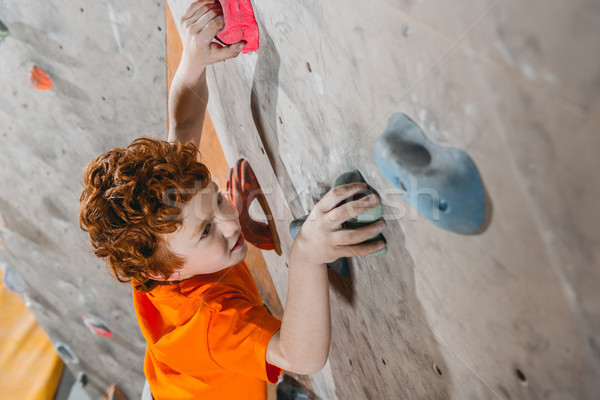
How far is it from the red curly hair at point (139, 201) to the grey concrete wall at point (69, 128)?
609mm

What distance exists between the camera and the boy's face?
0.86 m

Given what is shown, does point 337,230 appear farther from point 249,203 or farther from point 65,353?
point 65,353

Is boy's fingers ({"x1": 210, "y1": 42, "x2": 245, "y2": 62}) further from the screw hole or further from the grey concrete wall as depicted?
the screw hole

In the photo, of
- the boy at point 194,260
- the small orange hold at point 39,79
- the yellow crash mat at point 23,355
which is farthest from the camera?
the yellow crash mat at point 23,355

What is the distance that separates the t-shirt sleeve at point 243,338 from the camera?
792 mm

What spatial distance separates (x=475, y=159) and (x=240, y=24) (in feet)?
1.94

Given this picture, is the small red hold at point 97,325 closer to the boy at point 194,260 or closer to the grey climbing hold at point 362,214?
the boy at point 194,260

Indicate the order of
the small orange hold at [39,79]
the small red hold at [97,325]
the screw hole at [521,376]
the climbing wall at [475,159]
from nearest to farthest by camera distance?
the climbing wall at [475,159], the screw hole at [521,376], the small orange hold at [39,79], the small red hold at [97,325]

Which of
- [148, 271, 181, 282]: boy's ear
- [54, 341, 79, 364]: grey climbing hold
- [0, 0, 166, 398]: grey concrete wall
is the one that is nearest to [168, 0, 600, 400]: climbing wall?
[148, 271, 181, 282]: boy's ear

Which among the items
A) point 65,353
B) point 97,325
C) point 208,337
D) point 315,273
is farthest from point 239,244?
point 65,353

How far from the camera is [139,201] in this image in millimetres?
842

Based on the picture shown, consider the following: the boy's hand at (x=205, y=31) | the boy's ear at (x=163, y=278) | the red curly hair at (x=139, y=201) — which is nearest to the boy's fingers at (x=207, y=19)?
the boy's hand at (x=205, y=31)

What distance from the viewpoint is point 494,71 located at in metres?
0.32

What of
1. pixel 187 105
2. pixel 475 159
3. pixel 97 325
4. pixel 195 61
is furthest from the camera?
pixel 97 325
